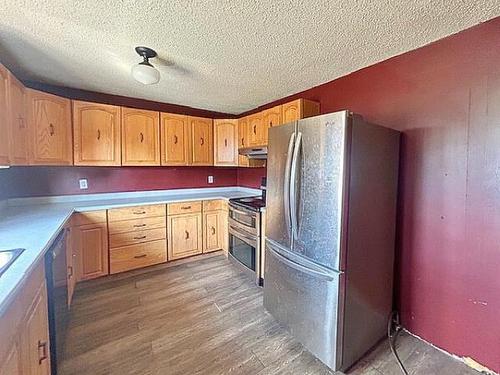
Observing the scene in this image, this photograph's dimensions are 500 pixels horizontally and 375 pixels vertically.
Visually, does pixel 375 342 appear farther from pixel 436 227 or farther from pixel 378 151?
pixel 378 151

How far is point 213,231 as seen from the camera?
3.44 meters

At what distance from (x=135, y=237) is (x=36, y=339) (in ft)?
5.74

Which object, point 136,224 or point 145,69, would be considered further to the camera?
point 136,224

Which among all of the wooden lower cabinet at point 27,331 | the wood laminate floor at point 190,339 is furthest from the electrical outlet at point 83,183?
the wooden lower cabinet at point 27,331

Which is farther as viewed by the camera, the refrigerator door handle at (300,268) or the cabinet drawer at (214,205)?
the cabinet drawer at (214,205)

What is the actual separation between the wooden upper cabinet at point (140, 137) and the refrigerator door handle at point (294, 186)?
2.08m

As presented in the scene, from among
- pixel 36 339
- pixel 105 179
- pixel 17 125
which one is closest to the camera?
pixel 36 339

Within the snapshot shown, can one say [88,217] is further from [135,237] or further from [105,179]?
[105,179]

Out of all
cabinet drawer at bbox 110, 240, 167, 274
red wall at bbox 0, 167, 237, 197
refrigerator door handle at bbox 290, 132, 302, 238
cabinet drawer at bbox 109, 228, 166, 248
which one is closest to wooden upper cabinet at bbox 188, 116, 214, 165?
red wall at bbox 0, 167, 237, 197

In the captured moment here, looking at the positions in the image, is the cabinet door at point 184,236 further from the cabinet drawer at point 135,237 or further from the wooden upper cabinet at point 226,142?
the wooden upper cabinet at point 226,142

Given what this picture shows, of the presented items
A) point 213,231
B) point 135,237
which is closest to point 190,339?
point 135,237

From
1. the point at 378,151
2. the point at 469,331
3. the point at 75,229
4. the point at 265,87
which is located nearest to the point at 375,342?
the point at 469,331

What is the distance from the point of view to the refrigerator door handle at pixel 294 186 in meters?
1.76

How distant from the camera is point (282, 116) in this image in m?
2.80
